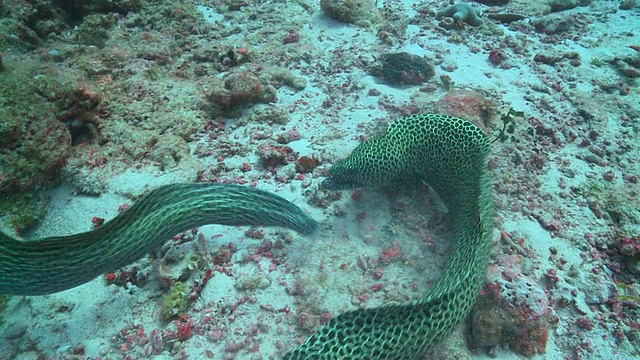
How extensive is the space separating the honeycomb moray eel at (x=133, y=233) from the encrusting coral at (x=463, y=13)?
604cm

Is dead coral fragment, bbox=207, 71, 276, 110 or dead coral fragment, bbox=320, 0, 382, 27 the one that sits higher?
dead coral fragment, bbox=320, 0, 382, 27

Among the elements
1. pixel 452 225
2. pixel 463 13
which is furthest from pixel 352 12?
pixel 452 225

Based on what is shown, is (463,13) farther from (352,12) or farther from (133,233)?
(133,233)

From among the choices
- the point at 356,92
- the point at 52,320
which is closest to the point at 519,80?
the point at 356,92

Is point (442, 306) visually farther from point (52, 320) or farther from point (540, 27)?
point (540, 27)

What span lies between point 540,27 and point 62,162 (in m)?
8.81

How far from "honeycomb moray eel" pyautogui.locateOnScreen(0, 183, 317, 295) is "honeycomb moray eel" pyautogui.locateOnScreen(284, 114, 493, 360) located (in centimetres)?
83

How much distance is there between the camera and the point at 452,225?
11.7 ft

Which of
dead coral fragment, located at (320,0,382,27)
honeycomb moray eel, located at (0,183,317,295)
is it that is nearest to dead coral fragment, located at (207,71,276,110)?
honeycomb moray eel, located at (0,183,317,295)

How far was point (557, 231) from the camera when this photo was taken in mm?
3721

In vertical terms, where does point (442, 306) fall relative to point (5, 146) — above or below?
below

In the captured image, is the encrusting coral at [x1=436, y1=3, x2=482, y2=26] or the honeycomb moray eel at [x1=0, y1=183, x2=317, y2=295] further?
the encrusting coral at [x1=436, y1=3, x2=482, y2=26]

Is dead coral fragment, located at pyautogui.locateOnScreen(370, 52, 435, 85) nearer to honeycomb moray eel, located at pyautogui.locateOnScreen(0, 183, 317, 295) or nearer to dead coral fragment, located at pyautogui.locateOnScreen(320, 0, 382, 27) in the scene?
dead coral fragment, located at pyautogui.locateOnScreen(320, 0, 382, 27)

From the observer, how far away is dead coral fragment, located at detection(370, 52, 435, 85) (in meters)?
5.48
